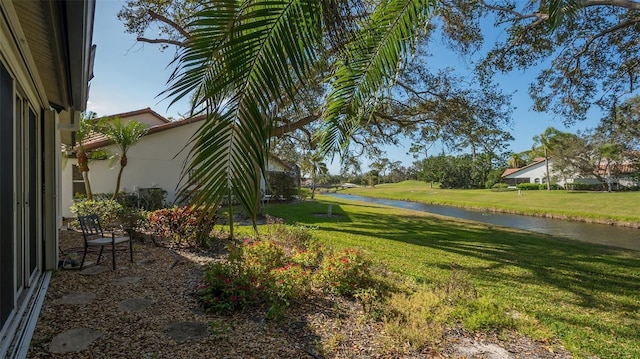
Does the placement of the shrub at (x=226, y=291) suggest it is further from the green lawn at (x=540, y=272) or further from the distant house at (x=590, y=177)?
the distant house at (x=590, y=177)

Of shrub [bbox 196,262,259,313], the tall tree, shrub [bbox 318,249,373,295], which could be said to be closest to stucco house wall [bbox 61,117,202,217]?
shrub [bbox 196,262,259,313]

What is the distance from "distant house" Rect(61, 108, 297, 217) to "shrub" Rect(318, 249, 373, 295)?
7962 mm

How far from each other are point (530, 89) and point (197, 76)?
10499mm

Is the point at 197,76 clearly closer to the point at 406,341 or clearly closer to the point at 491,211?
the point at 406,341

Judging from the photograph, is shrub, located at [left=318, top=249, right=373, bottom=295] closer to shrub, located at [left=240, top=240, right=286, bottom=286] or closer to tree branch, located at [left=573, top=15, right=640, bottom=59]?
shrub, located at [left=240, top=240, right=286, bottom=286]

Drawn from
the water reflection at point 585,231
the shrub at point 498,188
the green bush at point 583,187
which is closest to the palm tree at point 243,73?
the water reflection at point 585,231

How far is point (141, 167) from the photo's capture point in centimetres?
1427

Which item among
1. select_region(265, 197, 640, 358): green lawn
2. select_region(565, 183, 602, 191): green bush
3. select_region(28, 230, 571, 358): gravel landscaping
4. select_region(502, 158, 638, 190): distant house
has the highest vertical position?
select_region(502, 158, 638, 190): distant house

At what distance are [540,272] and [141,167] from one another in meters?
14.8

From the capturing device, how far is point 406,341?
3.31 meters

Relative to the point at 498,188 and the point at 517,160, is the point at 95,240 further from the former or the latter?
the point at 517,160

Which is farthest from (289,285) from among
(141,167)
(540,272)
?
(141,167)

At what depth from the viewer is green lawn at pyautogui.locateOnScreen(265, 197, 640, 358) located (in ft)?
14.1

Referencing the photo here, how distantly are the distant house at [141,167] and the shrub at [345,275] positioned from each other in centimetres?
796
